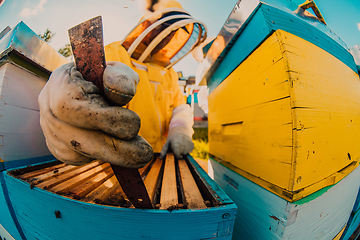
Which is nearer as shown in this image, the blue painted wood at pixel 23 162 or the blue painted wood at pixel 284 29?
the blue painted wood at pixel 284 29

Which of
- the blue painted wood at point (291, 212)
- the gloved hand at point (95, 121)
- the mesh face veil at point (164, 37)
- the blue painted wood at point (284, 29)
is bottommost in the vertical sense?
the blue painted wood at point (291, 212)

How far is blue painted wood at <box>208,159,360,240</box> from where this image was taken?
461 mm

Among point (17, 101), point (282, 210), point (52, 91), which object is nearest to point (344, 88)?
point (282, 210)

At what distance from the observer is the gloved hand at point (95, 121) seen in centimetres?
44

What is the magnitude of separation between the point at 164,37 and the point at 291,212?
1.69 m

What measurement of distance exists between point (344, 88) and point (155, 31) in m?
1.64

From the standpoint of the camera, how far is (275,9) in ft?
1.77

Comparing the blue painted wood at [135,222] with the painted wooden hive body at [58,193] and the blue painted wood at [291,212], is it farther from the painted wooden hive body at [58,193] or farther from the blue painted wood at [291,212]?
the blue painted wood at [291,212]

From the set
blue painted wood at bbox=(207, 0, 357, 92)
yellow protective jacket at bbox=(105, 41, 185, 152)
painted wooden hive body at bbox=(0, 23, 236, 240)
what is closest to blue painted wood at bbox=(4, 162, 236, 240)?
painted wooden hive body at bbox=(0, 23, 236, 240)

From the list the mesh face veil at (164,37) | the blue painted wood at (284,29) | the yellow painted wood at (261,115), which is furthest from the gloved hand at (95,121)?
the mesh face veil at (164,37)

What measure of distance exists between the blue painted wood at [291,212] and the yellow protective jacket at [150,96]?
0.99 meters

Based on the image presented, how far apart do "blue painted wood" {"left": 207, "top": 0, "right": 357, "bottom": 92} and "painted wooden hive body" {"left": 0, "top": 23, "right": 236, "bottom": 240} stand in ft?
2.26

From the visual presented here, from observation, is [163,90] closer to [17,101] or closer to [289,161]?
[17,101]

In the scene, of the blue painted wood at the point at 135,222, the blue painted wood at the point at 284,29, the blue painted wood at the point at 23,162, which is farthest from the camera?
the blue painted wood at the point at 23,162
